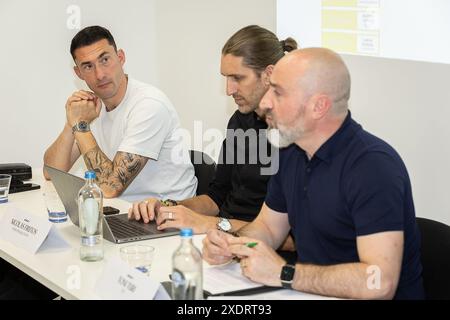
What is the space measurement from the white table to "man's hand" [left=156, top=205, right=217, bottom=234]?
0.16ft

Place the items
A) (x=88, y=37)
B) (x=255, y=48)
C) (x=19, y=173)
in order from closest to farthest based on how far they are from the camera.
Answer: (x=255, y=48) < (x=88, y=37) < (x=19, y=173)

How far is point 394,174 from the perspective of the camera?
1564 millimetres

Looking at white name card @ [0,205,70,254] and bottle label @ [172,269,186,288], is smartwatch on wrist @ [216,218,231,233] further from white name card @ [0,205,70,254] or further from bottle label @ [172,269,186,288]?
bottle label @ [172,269,186,288]

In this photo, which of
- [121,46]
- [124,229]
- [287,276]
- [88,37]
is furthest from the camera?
[121,46]

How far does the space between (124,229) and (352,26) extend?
1.66m

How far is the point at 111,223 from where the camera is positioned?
2.11 metres

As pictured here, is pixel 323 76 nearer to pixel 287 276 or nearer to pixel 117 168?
pixel 287 276

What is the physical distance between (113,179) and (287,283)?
126 cm

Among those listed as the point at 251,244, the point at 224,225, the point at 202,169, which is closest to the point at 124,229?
the point at 224,225

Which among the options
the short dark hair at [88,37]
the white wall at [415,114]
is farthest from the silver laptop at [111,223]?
the white wall at [415,114]

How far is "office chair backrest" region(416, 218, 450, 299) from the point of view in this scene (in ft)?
5.45

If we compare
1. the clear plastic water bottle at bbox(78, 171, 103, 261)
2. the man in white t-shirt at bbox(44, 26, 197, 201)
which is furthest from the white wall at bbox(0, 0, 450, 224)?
the clear plastic water bottle at bbox(78, 171, 103, 261)
